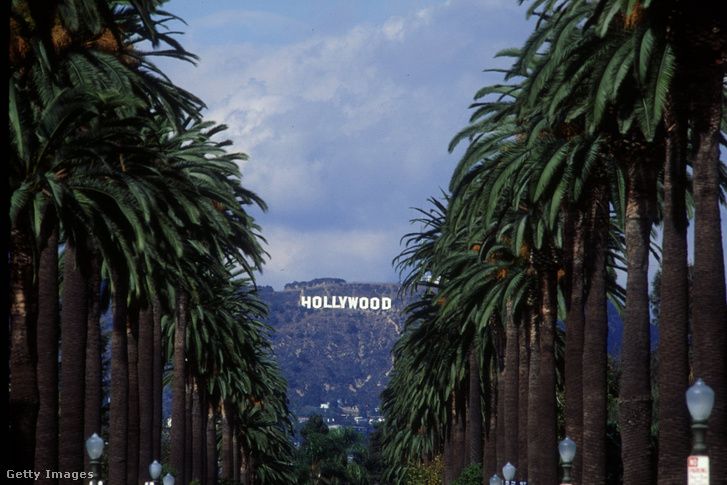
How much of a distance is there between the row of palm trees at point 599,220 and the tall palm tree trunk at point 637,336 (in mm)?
34

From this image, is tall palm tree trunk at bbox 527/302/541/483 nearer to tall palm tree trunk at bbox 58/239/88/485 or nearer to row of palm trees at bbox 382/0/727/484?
row of palm trees at bbox 382/0/727/484

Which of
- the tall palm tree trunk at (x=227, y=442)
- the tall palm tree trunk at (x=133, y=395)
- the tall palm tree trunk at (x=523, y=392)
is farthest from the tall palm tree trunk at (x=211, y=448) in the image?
the tall palm tree trunk at (x=523, y=392)

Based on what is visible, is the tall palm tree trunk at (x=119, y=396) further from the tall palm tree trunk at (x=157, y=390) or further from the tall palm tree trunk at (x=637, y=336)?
the tall palm tree trunk at (x=637, y=336)

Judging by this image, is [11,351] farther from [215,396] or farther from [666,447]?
[215,396]

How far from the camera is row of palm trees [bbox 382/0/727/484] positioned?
838 inches

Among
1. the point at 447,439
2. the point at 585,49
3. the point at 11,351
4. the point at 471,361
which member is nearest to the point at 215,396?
the point at 447,439

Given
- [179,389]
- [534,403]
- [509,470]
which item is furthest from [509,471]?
[179,389]

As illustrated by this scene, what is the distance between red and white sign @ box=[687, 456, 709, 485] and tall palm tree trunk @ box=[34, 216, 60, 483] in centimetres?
1662

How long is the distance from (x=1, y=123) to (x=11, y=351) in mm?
9172

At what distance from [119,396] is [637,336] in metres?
18.1

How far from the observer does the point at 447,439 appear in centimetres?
7475

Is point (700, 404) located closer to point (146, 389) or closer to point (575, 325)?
point (575, 325)

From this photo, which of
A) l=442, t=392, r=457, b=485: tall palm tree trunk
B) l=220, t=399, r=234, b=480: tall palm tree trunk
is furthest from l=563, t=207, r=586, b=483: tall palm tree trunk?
l=220, t=399, r=234, b=480: tall palm tree trunk

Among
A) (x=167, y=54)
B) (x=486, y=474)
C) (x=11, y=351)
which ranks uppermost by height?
(x=167, y=54)
